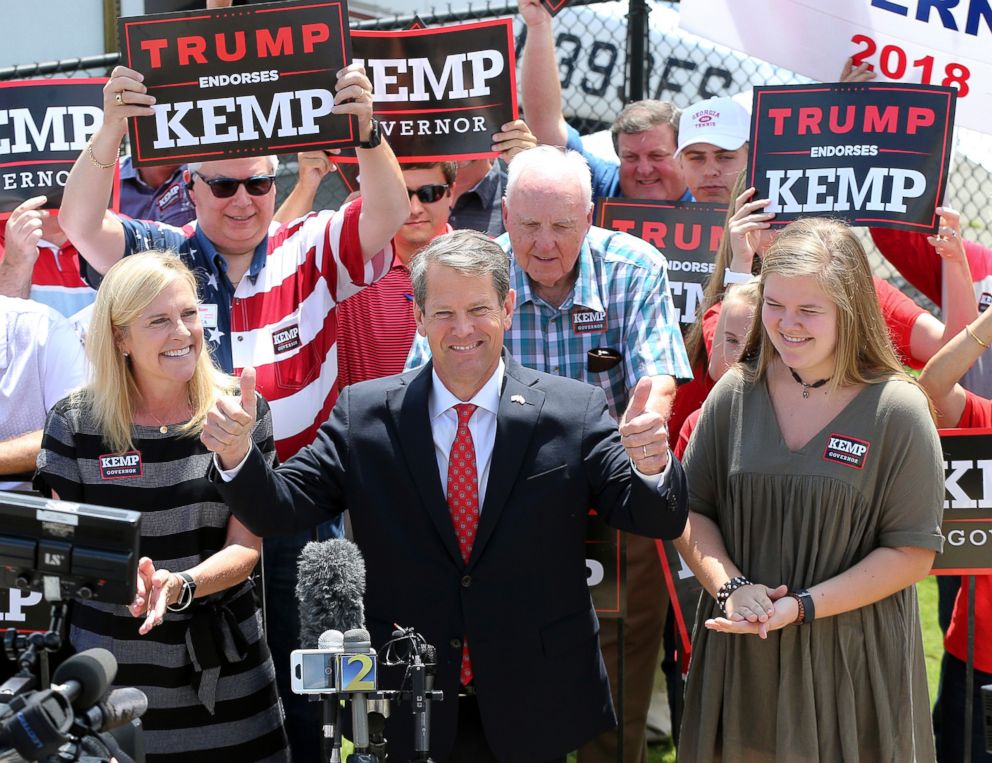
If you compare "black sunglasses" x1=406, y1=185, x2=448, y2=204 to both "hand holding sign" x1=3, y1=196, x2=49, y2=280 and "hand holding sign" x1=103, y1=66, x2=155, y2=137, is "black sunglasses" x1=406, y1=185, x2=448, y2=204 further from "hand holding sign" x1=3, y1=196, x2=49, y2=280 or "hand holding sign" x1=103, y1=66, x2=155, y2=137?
"hand holding sign" x1=3, y1=196, x2=49, y2=280

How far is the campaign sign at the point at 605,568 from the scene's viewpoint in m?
4.35

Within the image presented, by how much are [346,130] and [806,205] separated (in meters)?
1.74

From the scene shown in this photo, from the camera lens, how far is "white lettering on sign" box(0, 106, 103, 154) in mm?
5566

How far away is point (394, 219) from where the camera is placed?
4910 millimetres

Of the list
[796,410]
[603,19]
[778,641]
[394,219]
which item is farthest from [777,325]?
[603,19]

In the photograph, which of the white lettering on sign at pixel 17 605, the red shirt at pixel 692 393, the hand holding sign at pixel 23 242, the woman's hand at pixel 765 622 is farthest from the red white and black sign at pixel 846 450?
the hand holding sign at pixel 23 242

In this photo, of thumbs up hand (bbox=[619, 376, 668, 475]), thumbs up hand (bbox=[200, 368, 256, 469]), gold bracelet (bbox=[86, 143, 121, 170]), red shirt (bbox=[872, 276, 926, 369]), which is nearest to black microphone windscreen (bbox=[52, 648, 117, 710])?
thumbs up hand (bbox=[200, 368, 256, 469])

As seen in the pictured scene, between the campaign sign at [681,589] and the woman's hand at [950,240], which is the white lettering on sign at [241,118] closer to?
the campaign sign at [681,589]

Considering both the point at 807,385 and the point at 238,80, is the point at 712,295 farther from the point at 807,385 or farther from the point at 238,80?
the point at 238,80

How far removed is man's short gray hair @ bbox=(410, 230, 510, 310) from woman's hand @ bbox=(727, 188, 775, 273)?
1.42 metres

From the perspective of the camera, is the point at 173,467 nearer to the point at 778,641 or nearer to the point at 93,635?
the point at 93,635

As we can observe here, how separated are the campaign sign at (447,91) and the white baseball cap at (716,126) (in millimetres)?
980

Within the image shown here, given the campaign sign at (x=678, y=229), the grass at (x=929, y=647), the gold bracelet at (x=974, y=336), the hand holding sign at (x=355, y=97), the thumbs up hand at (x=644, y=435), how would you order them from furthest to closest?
the grass at (x=929, y=647) < the campaign sign at (x=678, y=229) < the hand holding sign at (x=355, y=97) < the gold bracelet at (x=974, y=336) < the thumbs up hand at (x=644, y=435)

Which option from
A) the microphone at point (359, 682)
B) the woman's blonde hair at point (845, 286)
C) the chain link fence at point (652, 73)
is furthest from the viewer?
the chain link fence at point (652, 73)
